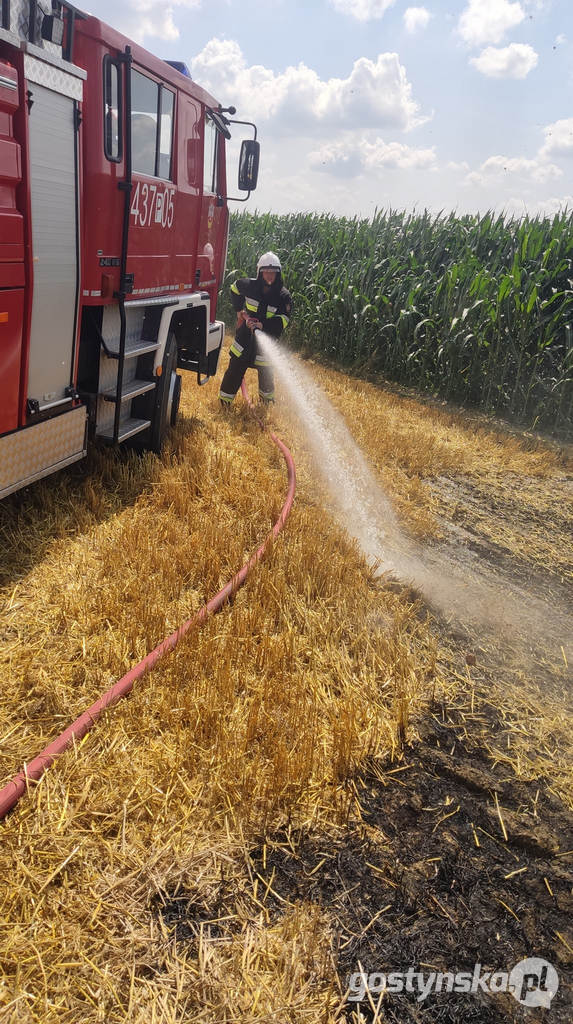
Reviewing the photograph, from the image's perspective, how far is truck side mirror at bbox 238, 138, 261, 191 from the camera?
6.14m

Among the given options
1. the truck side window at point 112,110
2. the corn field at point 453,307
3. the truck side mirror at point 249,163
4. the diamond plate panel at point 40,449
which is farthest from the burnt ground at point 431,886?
the corn field at point 453,307

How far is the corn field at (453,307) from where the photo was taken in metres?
9.72

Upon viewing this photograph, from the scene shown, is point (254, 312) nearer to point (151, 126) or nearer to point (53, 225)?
point (151, 126)

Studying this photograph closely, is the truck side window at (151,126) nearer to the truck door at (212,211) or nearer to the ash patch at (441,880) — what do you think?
the truck door at (212,211)

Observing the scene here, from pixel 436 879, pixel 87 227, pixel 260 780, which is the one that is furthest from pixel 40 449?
pixel 436 879

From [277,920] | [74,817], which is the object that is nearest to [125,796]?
[74,817]

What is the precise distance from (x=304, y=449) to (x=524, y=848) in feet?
15.7

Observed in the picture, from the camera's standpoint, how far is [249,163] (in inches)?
245

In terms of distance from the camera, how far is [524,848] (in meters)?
2.46

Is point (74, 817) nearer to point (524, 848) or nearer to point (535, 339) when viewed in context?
point (524, 848)

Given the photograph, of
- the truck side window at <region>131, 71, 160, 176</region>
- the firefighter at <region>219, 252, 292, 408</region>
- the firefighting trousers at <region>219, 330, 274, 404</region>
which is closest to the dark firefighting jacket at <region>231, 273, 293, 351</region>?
the firefighter at <region>219, 252, 292, 408</region>

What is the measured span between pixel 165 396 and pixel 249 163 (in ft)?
8.70

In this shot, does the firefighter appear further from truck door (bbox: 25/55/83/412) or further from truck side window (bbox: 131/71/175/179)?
truck door (bbox: 25/55/83/412)

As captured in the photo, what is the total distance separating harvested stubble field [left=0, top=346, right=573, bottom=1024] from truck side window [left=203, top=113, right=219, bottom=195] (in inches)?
119
